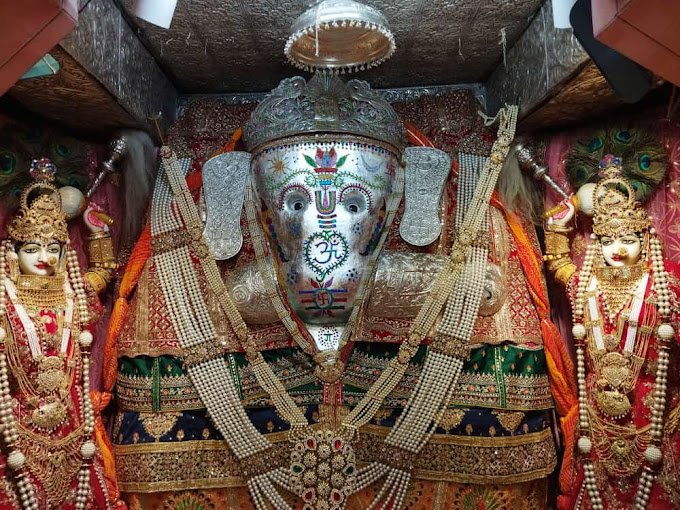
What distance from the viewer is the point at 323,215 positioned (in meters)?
2.52

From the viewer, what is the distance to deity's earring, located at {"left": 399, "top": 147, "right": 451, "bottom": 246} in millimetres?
2617

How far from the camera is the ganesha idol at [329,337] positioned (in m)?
2.43

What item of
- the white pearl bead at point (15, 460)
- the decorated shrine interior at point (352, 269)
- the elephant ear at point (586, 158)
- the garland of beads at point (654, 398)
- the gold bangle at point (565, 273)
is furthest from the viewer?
the elephant ear at point (586, 158)

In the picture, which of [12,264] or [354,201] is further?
[354,201]

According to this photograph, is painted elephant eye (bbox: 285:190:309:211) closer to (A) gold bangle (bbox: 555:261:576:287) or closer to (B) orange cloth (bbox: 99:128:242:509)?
(B) orange cloth (bbox: 99:128:242:509)

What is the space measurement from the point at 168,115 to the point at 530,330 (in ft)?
5.42

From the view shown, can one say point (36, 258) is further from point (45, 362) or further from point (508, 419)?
point (508, 419)

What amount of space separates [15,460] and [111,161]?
1.10 meters

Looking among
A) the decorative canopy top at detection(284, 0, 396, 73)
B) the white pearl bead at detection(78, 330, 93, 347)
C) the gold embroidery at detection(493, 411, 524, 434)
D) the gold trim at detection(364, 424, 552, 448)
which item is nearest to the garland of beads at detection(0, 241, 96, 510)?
the white pearl bead at detection(78, 330, 93, 347)

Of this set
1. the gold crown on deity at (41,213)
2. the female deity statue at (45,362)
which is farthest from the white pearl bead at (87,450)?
the gold crown on deity at (41,213)

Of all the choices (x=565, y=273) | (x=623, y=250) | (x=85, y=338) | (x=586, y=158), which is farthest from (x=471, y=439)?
(x=85, y=338)

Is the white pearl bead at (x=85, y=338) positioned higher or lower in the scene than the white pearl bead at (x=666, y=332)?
higher

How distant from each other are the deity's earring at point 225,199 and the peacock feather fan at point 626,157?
1214 mm

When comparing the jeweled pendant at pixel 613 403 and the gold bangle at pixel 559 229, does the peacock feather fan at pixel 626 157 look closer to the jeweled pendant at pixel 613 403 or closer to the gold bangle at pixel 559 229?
the gold bangle at pixel 559 229
